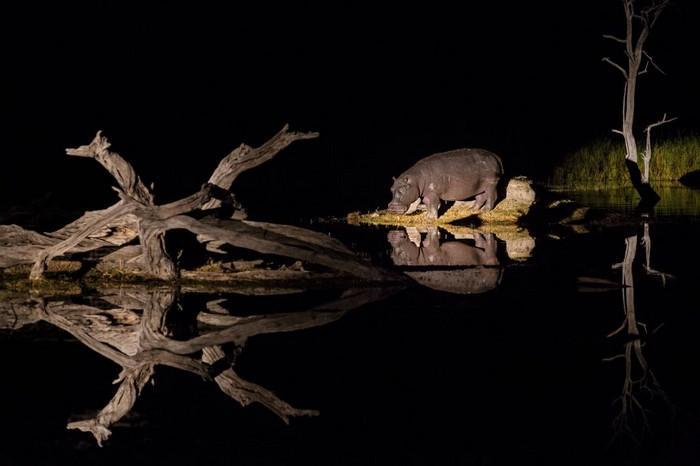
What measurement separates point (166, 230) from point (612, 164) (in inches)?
662

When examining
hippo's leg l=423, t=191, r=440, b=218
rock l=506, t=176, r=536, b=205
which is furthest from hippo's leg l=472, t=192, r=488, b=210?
hippo's leg l=423, t=191, r=440, b=218

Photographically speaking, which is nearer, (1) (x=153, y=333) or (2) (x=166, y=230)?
(1) (x=153, y=333)

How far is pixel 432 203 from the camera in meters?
14.7

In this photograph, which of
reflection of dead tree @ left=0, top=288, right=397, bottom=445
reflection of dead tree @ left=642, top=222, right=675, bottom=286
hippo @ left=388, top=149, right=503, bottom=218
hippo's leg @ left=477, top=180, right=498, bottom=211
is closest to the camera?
reflection of dead tree @ left=0, top=288, right=397, bottom=445

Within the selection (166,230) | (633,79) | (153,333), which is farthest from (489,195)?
(153,333)

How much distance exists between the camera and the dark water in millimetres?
4559

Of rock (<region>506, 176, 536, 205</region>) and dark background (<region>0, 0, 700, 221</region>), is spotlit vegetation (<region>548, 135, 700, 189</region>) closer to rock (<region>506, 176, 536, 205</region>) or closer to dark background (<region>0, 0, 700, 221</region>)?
dark background (<region>0, 0, 700, 221</region>)

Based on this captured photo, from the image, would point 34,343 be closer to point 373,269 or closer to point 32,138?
point 373,269

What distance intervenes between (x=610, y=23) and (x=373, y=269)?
30.7 m

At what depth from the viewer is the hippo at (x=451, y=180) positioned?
14555 millimetres

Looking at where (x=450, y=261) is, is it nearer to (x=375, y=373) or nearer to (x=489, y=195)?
(x=375, y=373)

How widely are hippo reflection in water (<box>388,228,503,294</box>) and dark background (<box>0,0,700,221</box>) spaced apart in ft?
14.0

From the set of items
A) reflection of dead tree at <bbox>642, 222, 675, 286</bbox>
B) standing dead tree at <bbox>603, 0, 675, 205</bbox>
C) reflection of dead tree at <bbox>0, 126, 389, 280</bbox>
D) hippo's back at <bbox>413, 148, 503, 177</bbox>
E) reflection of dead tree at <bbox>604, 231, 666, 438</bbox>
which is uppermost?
standing dead tree at <bbox>603, 0, 675, 205</bbox>

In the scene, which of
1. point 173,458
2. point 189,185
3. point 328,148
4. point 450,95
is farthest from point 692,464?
point 450,95
